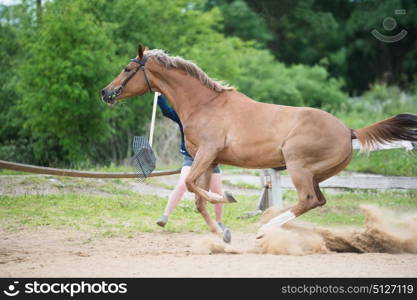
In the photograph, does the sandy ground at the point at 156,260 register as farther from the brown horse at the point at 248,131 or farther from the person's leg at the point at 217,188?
the brown horse at the point at 248,131

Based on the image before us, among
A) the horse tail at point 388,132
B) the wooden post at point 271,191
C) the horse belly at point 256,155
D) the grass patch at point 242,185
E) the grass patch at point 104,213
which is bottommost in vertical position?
the grass patch at point 242,185

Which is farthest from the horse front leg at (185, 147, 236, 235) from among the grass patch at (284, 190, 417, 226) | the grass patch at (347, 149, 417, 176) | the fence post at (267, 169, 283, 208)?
the grass patch at (347, 149, 417, 176)

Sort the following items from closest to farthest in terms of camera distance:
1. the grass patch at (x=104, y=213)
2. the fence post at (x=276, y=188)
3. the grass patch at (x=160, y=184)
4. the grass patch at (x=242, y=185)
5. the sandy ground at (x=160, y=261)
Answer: the sandy ground at (x=160, y=261)
the grass patch at (x=104, y=213)
the fence post at (x=276, y=188)
the grass patch at (x=160, y=184)
the grass patch at (x=242, y=185)

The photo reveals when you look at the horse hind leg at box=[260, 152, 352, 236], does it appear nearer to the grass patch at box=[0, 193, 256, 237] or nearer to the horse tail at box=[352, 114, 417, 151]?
the horse tail at box=[352, 114, 417, 151]

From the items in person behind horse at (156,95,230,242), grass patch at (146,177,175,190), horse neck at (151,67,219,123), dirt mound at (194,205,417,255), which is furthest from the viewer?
grass patch at (146,177,175,190)

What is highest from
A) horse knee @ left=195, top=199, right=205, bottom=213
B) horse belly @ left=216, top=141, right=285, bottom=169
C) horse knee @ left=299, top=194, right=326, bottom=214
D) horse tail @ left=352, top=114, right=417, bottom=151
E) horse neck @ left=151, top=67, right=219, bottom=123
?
horse neck @ left=151, top=67, right=219, bottom=123

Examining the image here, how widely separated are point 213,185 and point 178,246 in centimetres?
104

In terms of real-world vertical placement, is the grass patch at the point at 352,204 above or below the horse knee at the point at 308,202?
below

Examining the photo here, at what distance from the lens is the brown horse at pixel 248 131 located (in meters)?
6.87

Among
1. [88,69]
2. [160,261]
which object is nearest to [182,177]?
[160,261]

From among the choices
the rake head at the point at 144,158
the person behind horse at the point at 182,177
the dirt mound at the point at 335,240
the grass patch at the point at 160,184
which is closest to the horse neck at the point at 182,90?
the person behind horse at the point at 182,177

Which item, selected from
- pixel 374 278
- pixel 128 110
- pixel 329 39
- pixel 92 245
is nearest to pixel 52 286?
pixel 92 245

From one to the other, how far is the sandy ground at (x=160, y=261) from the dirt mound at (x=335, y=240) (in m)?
0.22

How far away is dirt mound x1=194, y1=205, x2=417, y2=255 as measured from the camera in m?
6.82
